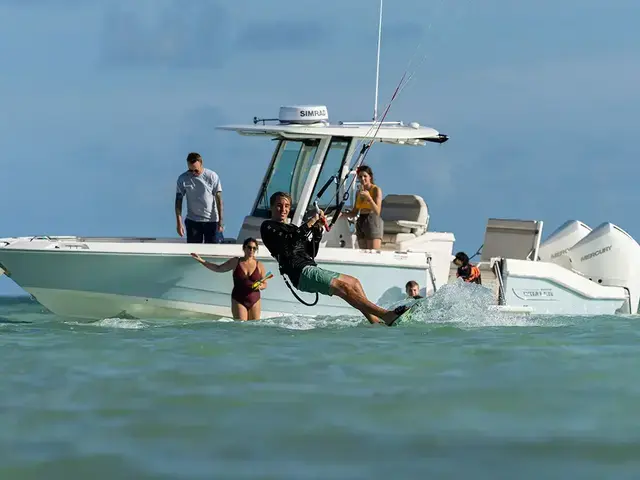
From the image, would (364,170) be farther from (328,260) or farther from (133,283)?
(133,283)

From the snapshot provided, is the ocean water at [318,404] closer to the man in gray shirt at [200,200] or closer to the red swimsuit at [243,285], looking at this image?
the red swimsuit at [243,285]

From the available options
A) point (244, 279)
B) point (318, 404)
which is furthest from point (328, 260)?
point (318, 404)

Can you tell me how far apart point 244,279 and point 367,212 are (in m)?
2.08

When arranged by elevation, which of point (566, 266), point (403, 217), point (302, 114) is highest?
point (302, 114)

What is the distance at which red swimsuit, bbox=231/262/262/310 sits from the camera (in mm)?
13805

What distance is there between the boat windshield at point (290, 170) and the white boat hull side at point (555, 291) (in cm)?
295

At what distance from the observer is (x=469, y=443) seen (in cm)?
700

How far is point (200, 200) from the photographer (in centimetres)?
1501

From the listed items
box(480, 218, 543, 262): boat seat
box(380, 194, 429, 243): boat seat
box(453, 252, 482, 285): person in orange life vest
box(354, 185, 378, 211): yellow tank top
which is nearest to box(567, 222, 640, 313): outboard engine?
box(480, 218, 543, 262): boat seat

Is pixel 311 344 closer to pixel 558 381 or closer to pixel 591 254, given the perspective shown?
pixel 558 381

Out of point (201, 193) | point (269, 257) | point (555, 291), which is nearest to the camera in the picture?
point (269, 257)

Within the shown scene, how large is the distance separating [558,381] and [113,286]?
6.40 meters

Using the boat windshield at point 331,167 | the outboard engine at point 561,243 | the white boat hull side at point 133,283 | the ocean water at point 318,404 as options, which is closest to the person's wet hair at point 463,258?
the white boat hull side at point 133,283

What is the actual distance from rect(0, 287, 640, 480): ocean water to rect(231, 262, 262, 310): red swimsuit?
1116mm
